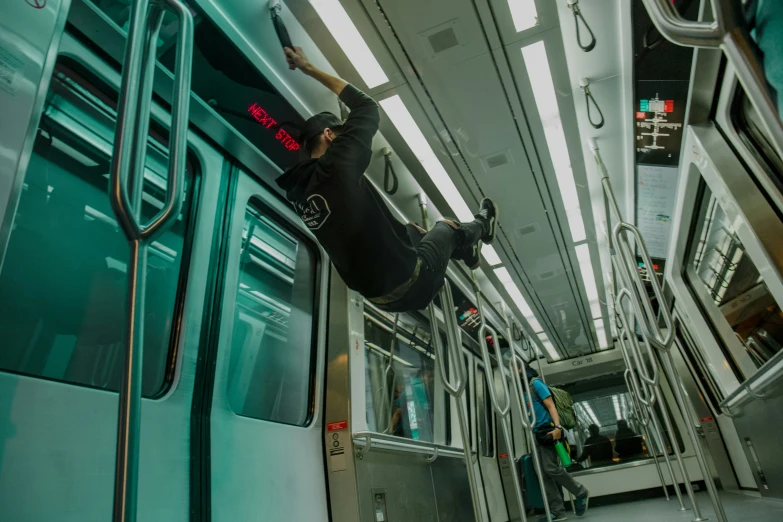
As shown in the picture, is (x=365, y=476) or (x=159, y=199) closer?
(x=159, y=199)

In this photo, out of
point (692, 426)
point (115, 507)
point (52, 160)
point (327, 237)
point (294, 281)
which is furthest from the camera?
point (294, 281)

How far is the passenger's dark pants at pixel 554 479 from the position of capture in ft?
17.9

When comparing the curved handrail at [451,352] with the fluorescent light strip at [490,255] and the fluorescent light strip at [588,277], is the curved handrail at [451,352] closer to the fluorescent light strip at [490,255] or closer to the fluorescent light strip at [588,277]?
the fluorescent light strip at [490,255]

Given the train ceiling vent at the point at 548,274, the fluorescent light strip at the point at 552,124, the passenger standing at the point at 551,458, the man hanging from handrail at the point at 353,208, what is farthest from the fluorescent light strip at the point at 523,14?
the passenger standing at the point at 551,458

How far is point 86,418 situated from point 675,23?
1.90 meters

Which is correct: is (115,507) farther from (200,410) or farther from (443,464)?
(443,464)

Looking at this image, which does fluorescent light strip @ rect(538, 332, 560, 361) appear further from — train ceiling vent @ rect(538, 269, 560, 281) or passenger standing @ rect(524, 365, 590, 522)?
train ceiling vent @ rect(538, 269, 560, 281)

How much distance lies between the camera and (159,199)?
2324 millimetres

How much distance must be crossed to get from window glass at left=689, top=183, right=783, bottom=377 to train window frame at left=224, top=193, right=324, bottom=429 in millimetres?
2622

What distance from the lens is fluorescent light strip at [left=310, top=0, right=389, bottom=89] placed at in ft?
7.82

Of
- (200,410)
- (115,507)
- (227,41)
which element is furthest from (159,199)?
(115,507)

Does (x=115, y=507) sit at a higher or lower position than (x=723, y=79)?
lower

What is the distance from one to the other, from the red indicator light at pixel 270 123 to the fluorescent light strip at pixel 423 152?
599 millimetres

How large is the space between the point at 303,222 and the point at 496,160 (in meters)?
1.55
